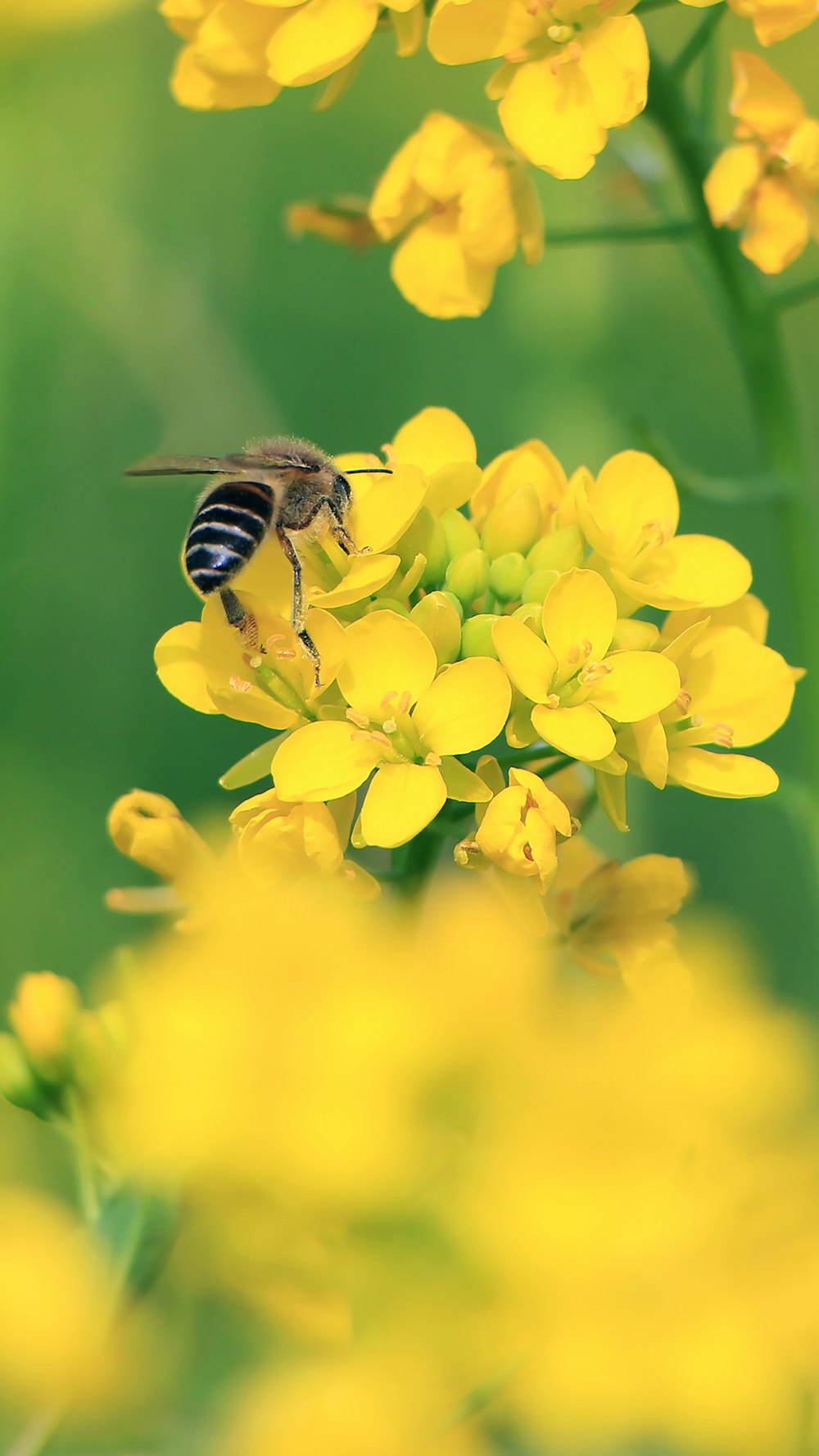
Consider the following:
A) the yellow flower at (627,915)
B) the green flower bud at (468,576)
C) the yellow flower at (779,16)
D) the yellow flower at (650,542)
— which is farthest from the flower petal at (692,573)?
the yellow flower at (779,16)

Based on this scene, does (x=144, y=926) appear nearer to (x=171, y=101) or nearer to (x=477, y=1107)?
(x=477, y=1107)

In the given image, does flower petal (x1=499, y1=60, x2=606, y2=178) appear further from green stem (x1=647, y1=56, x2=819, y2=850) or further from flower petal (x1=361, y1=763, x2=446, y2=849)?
flower petal (x1=361, y1=763, x2=446, y2=849)

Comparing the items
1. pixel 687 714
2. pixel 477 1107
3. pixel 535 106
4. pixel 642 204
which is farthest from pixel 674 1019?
pixel 642 204

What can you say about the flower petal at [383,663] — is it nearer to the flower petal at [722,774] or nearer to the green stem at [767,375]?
the flower petal at [722,774]

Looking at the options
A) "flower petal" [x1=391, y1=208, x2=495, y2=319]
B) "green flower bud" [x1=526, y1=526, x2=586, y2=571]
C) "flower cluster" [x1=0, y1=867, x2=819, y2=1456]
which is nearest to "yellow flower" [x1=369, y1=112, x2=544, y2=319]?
"flower petal" [x1=391, y1=208, x2=495, y2=319]

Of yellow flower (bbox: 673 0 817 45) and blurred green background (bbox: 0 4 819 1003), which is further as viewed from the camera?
blurred green background (bbox: 0 4 819 1003)

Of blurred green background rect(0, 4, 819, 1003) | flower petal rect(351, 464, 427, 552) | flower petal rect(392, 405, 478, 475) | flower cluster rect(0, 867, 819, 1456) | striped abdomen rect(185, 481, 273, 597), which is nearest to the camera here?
flower cluster rect(0, 867, 819, 1456)
